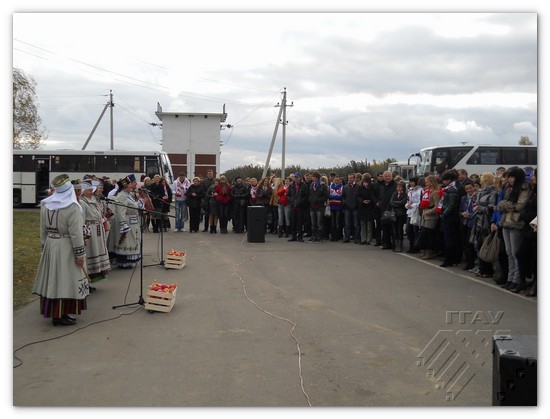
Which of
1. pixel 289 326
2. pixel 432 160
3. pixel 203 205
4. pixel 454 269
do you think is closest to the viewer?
pixel 289 326

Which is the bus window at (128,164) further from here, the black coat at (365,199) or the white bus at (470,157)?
the black coat at (365,199)

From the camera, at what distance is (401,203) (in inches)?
579

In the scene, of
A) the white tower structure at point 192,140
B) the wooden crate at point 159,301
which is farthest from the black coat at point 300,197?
the white tower structure at point 192,140

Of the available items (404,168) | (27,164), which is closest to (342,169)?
(404,168)

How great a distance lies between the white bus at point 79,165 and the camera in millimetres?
33156

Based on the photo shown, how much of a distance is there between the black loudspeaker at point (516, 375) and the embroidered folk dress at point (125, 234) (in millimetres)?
8617

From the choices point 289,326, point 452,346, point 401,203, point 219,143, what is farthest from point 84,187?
point 219,143

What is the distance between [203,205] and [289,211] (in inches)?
140

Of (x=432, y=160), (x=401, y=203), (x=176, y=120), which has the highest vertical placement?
(x=176, y=120)

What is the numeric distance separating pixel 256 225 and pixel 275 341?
1018 cm

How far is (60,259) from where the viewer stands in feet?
24.3

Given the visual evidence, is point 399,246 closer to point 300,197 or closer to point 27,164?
point 300,197

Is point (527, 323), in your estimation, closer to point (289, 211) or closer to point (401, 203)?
point (401, 203)

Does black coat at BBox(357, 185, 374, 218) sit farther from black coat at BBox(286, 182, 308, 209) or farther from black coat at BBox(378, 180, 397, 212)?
black coat at BBox(286, 182, 308, 209)
